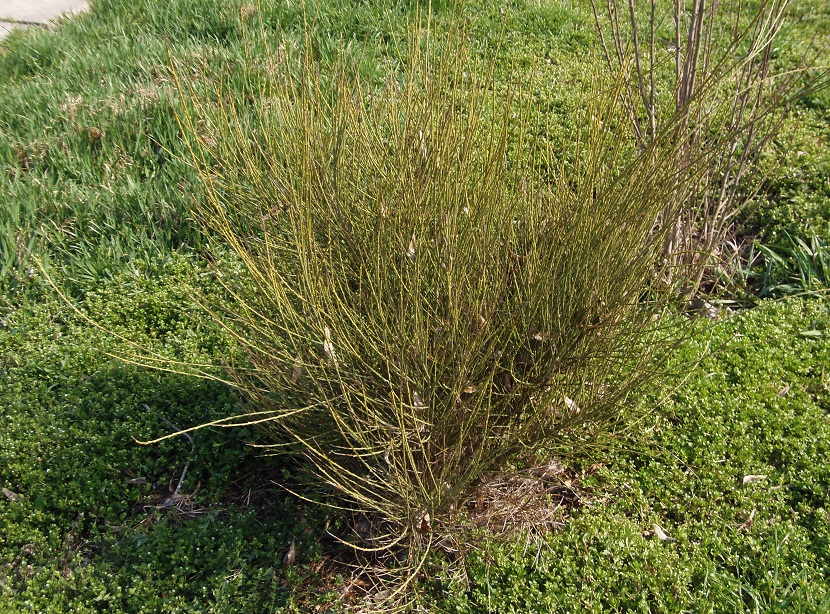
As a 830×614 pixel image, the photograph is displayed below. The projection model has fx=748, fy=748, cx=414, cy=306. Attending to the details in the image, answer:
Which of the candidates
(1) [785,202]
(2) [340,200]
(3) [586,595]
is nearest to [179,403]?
(2) [340,200]

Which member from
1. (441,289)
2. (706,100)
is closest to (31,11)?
(706,100)

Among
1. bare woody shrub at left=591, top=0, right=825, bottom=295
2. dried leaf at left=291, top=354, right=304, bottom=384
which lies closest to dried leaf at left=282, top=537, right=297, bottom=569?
dried leaf at left=291, top=354, right=304, bottom=384

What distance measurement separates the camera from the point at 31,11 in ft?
21.2

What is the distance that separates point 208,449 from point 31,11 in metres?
5.15

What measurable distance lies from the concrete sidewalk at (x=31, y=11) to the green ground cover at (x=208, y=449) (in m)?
1.74

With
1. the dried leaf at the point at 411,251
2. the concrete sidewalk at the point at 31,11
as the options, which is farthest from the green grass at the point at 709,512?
the concrete sidewalk at the point at 31,11

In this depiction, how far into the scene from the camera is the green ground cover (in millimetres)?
2723

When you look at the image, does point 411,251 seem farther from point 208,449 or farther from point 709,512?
point 709,512

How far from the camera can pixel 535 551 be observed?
284cm

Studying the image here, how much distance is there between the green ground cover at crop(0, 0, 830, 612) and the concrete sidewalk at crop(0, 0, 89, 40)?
174 cm

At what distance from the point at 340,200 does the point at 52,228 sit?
8.02 feet

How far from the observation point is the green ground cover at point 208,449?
2.72 meters

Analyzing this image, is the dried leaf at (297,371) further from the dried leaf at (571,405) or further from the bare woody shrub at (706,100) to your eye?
the bare woody shrub at (706,100)

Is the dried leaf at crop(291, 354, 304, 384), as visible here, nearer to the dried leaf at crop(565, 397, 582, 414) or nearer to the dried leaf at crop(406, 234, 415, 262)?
the dried leaf at crop(406, 234, 415, 262)
